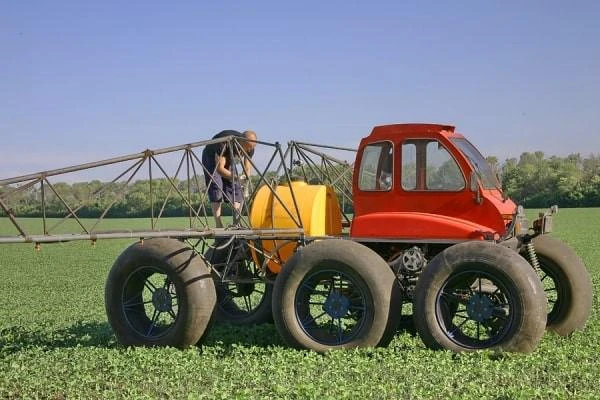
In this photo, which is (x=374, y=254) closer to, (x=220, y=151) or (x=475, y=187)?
(x=475, y=187)

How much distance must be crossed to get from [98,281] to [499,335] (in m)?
16.3

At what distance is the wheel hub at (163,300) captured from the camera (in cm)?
1085

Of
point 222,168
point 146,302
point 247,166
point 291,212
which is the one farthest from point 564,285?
point 146,302

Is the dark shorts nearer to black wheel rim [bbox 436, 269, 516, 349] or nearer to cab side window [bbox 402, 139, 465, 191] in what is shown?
cab side window [bbox 402, 139, 465, 191]

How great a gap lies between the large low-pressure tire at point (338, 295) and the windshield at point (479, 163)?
5.98ft

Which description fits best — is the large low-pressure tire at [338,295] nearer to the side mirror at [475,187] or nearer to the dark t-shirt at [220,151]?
the side mirror at [475,187]

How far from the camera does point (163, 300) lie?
10.9 metres

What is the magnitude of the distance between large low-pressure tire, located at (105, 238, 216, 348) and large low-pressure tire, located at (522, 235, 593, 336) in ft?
14.4

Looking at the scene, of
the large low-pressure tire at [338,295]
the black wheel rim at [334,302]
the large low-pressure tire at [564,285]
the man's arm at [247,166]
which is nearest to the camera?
the large low-pressure tire at [338,295]

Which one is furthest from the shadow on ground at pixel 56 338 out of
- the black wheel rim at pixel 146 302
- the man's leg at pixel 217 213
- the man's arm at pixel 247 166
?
the man's arm at pixel 247 166

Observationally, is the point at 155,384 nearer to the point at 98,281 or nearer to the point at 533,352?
the point at 533,352

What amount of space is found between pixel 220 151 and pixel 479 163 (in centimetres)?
387

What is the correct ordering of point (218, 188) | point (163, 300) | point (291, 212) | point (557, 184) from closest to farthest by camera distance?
point (163, 300)
point (291, 212)
point (218, 188)
point (557, 184)

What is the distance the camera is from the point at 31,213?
7350 cm
